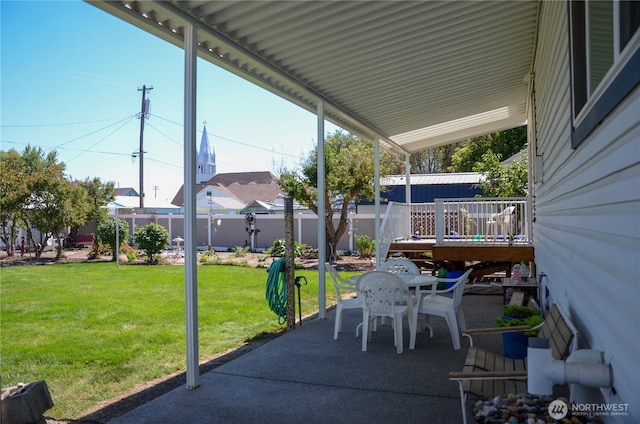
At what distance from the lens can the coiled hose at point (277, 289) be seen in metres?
6.64

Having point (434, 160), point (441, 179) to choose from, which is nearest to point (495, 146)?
point (441, 179)

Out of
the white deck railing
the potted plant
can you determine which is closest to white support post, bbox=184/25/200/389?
the potted plant

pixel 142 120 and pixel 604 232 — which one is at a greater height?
pixel 142 120

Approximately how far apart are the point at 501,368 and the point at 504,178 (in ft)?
36.7

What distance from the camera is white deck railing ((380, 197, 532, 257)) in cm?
992

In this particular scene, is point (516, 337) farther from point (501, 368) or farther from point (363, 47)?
point (363, 47)

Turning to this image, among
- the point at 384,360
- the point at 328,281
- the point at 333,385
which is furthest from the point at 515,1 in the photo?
the point at 328,281

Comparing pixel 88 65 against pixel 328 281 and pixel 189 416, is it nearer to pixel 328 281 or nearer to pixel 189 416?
pixel 328 281

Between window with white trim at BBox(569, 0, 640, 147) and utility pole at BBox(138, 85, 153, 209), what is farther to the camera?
utility pole at BBox(138, 85, 153, 209)

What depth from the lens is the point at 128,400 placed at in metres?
4.18

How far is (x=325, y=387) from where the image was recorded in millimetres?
4039

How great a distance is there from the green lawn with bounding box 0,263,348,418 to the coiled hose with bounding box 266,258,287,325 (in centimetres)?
38

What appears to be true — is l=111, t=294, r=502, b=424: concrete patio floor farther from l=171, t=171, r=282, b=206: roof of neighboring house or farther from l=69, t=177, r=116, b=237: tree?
l=171, t=171, r=282, b=206: roof of neighboring house

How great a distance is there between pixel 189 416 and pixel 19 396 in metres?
1.04
